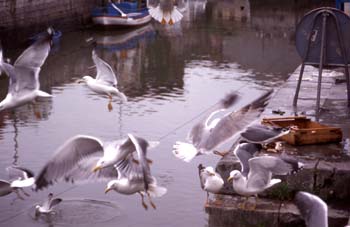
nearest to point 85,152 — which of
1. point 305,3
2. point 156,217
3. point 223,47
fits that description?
point 156,217

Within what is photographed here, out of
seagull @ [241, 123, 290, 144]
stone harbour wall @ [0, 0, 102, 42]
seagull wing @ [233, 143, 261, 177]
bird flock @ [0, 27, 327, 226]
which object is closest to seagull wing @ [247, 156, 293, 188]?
bird flock @ [0, 27, 327, 226]

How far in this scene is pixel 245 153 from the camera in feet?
20.4

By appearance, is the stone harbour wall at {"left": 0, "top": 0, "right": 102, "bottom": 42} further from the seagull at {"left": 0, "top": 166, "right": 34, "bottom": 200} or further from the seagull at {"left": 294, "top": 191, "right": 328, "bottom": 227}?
the seagull at {"left": 294, "top": 191, "right": 328, "bottom": 227}

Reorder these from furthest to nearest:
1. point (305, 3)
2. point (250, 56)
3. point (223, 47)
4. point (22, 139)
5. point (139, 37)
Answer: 1. point (305, 3)
2. point (139, 37)
3. point (223, 47)
4. point (250, 56)
5. point (22, 139)

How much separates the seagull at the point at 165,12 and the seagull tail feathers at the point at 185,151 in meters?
5.57

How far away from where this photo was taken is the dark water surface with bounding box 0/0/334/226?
7.90m

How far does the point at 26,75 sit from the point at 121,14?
1955cm

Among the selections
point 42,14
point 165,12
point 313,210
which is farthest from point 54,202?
point 42,14

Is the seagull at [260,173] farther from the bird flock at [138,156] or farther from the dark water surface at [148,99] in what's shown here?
the dark water surface at [148,99]

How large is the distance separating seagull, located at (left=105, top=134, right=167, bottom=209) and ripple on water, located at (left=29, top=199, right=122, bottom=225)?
216 centimetres

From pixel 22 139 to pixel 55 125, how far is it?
859 mm

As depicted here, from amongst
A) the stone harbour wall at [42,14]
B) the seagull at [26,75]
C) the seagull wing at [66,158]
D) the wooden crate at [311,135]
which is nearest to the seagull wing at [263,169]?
the seagull wing at [66,158]

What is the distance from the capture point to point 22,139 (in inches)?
419

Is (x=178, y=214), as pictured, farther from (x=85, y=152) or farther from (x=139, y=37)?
(x=139, y=37)
